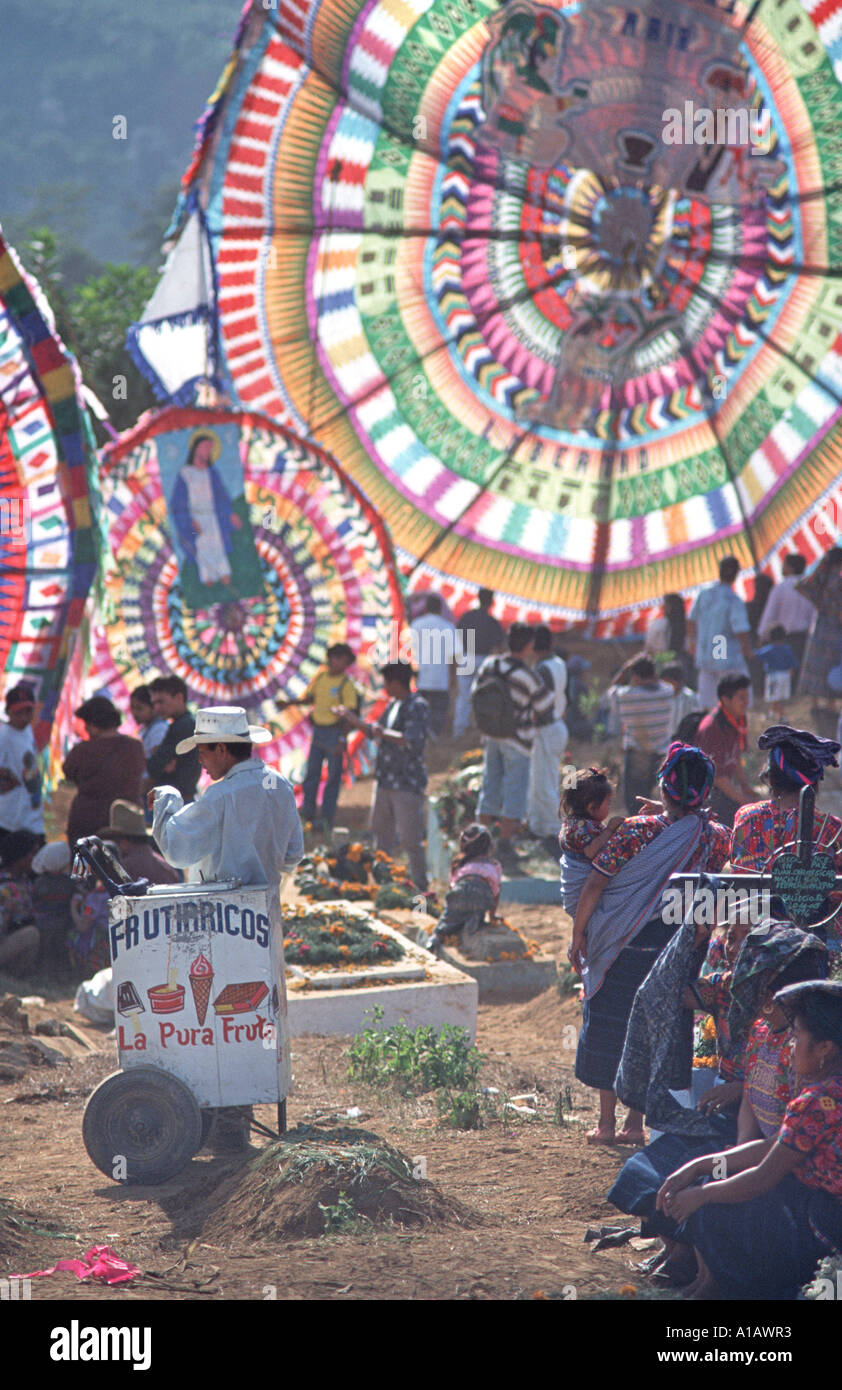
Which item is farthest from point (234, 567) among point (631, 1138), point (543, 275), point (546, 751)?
point (631, 1138)

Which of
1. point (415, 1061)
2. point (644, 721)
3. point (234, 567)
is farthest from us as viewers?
point (234, 567)

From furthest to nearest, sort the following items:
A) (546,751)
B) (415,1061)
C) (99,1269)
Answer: (546,751), (415,1061), (99,1269)

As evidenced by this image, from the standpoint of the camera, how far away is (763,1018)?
424 cm

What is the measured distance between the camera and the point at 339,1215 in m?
4.86

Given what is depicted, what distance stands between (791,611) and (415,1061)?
747cm

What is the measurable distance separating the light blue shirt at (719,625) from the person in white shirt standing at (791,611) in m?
0.48

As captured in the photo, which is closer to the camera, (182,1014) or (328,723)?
(182,1014)

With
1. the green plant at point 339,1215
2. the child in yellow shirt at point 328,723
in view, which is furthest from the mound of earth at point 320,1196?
the child in yellow shirt at point 328,723

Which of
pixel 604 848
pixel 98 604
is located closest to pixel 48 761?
pixel 98 604

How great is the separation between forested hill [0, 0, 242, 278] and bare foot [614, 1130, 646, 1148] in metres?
86.3

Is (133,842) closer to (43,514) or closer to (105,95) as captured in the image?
(43,514)

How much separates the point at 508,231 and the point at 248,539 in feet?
12.3

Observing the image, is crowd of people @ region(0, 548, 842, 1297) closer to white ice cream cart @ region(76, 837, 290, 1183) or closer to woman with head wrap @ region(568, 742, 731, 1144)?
woman with head wrap @ region(568, 742, 731, 1144)

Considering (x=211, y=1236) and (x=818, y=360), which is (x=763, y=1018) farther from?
(x=818, y=360)
